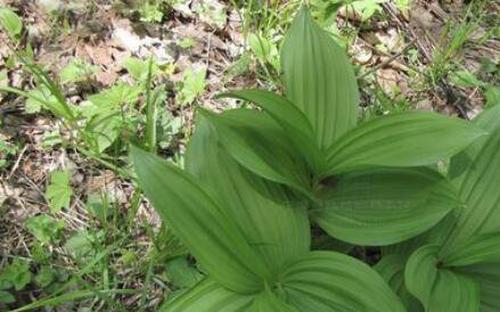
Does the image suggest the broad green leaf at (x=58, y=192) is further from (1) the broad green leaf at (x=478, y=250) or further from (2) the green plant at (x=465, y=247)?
(1) the broad green leaf at (x=478, y=250)

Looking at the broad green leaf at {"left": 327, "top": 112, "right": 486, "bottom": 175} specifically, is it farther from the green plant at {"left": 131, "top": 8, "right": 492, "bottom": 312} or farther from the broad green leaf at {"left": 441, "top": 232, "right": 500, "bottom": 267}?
the broad green leaf at {"left": 441, "top": 232, "right": 500, "bottom": 267}

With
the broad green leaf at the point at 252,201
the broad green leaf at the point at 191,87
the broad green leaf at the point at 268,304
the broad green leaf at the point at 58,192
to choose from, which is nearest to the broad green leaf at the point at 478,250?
the broad green leaf at the point at 252,201

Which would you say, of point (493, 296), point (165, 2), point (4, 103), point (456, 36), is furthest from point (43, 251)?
point (456, 36)

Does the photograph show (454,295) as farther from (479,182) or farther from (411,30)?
(411,30)

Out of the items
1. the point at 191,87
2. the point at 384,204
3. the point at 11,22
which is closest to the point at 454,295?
the point at 384,204

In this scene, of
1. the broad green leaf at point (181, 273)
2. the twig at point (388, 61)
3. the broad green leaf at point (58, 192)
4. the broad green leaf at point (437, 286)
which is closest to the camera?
the broad green leaf at point (437, 286)

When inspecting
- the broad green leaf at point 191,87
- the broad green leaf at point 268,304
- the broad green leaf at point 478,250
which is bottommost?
the broad green leaf at point 268,304

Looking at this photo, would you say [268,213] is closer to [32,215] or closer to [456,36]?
[32,215]
